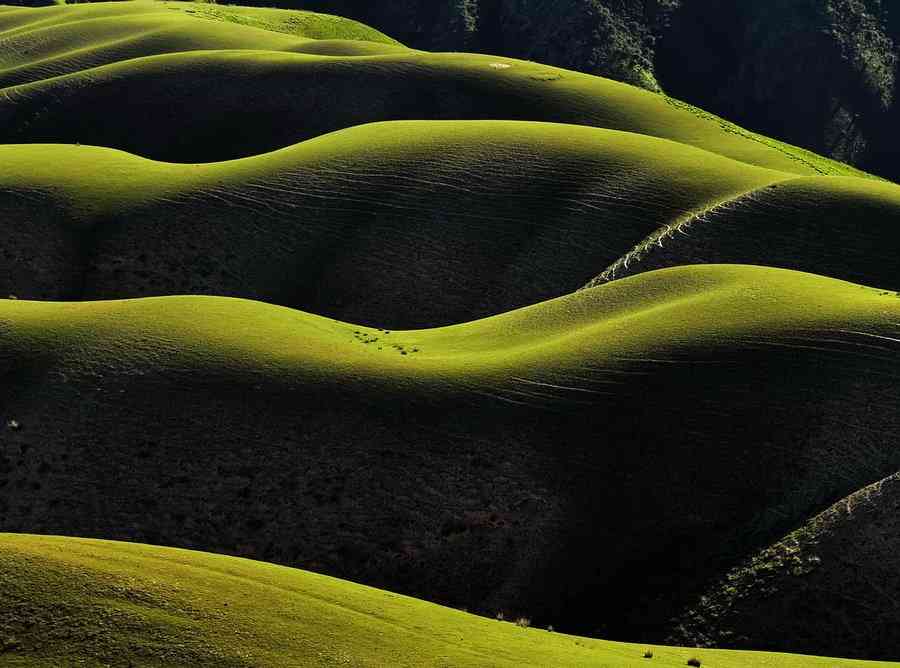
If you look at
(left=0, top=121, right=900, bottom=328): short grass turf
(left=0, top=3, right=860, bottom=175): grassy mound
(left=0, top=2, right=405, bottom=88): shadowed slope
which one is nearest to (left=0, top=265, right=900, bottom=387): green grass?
(left=0, top=121, right=900, bottom=328): short grass turf

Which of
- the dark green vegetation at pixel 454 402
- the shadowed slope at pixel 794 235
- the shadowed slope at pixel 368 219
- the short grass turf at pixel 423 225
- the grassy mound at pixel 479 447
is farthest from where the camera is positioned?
the shadowed slope at pixel 368 219

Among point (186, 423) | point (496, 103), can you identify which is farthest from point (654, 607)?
point (496, 103)

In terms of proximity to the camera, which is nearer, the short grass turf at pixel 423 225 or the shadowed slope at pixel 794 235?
the shadowed slope at pixel 794 235

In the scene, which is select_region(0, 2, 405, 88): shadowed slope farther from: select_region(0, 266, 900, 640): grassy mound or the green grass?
select_region(0, 266, 900, 640): grassy mound

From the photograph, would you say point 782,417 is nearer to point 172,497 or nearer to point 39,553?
point 172,497

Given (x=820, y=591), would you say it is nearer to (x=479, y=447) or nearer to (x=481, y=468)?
(x=481, y=468)

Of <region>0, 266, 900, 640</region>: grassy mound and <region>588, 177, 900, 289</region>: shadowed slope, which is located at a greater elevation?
<region>588, 177, 900, 289</region>: shadowed slope

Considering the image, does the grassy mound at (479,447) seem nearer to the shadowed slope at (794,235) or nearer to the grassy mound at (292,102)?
the shadowed slope at (794,235)

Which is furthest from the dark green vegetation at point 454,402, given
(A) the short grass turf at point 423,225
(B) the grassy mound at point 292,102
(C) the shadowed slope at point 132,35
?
(C) the shadowed slope at point 132,35
